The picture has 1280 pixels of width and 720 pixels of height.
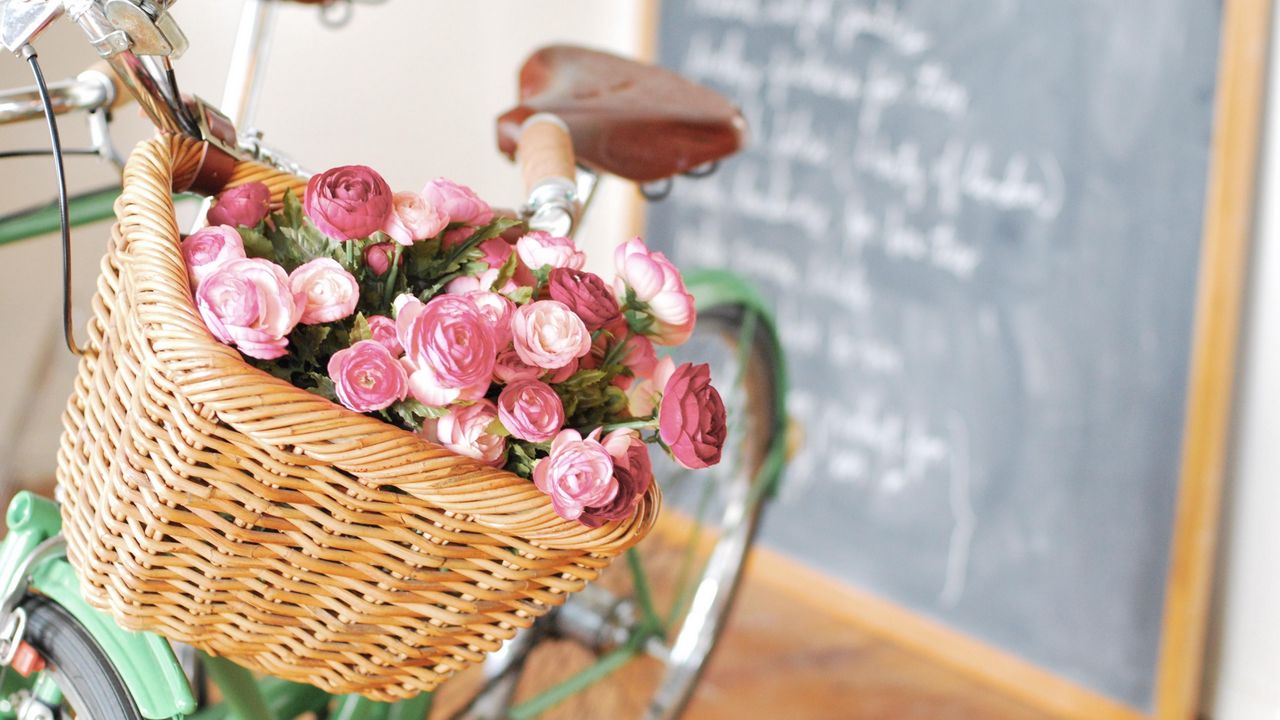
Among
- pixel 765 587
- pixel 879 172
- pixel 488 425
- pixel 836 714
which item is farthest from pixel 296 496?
pixel 765 587

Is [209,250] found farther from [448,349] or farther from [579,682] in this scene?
[579,682]

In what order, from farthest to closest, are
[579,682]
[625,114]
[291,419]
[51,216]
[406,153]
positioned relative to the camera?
[406,153]
[579,682]
[625,114]
[51,216]
[291,419]

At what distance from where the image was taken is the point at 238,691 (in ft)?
2.56

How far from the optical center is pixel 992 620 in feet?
5.80

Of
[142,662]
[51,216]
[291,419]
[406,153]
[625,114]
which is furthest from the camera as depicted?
[406,153]

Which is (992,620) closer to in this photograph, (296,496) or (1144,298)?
(1144,298)

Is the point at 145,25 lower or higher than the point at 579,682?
higher

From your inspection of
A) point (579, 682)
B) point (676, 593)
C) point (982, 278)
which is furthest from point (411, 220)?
point (982, 278)

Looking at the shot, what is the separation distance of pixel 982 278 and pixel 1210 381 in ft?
1.23

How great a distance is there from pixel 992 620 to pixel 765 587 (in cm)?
44

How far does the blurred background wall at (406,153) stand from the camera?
127 centimetres

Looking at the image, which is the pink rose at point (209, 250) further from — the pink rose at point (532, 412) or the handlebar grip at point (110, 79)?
the handlebar grip at point (110, 79)

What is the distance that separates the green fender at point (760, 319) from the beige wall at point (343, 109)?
2.09ft

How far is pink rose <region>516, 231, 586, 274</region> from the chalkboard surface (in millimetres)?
1159
